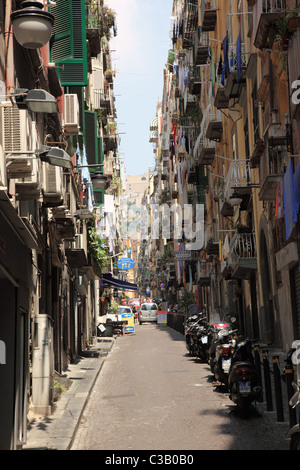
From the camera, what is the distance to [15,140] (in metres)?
8.15

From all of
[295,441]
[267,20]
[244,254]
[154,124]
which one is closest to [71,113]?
[267,20]

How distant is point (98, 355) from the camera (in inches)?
963

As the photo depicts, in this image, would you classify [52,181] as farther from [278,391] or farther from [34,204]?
[278,391]

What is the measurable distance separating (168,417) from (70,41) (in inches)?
387

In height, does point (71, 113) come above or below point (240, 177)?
above

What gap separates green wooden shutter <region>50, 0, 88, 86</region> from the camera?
16766mm

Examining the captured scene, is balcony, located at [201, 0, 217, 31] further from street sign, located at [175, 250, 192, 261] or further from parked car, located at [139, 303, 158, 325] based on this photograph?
parked car, located at [139, 303, 158, 325]

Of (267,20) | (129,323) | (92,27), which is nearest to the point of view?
(267,20)

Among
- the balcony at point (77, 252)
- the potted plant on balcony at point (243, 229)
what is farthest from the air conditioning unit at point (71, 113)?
the potted plant on balcony at point (243, 229)

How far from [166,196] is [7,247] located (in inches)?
2829

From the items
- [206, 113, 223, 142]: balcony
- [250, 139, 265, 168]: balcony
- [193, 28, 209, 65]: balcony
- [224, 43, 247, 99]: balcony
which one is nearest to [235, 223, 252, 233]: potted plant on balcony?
[250, 139, 265, 168]: balcony

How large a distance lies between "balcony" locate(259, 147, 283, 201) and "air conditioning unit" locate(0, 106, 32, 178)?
8873 millimetres

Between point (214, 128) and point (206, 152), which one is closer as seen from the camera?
point (214, 128)

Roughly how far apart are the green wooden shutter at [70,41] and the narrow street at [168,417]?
25.6 ft
